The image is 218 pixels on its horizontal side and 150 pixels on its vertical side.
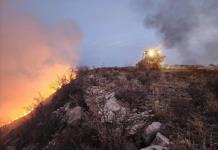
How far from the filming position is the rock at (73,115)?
24045mm

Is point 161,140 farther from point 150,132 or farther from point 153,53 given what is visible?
point 153,53

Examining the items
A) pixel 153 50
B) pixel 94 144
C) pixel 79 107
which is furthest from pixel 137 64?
pixel 94 144

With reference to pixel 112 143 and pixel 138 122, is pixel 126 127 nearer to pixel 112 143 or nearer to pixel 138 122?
pixel 138 122

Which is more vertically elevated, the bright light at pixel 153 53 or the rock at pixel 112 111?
the bright light at pixel 153 53

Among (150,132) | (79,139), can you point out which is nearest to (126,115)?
(150,132)

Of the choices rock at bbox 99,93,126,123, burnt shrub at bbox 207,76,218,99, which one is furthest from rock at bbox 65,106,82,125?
burnt shrub at bbox 207,76,218,99

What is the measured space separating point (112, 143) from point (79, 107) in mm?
7591

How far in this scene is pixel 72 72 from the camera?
1332 inches

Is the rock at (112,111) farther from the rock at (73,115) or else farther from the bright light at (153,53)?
the bright light at (153,53)

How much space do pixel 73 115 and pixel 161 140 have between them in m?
8.30

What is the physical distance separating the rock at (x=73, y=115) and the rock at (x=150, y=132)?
5.89 metres

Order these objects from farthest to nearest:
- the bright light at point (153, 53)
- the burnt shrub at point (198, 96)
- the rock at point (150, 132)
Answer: the bright light at point (153, 53) → the burnt shrub at point (198, 96) → the rock at point (150, 132)

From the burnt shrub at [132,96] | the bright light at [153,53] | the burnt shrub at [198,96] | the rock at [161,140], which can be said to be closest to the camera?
the rock at [161,140]

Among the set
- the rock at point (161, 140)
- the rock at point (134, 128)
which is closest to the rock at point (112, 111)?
the rock at point (134, 128)
